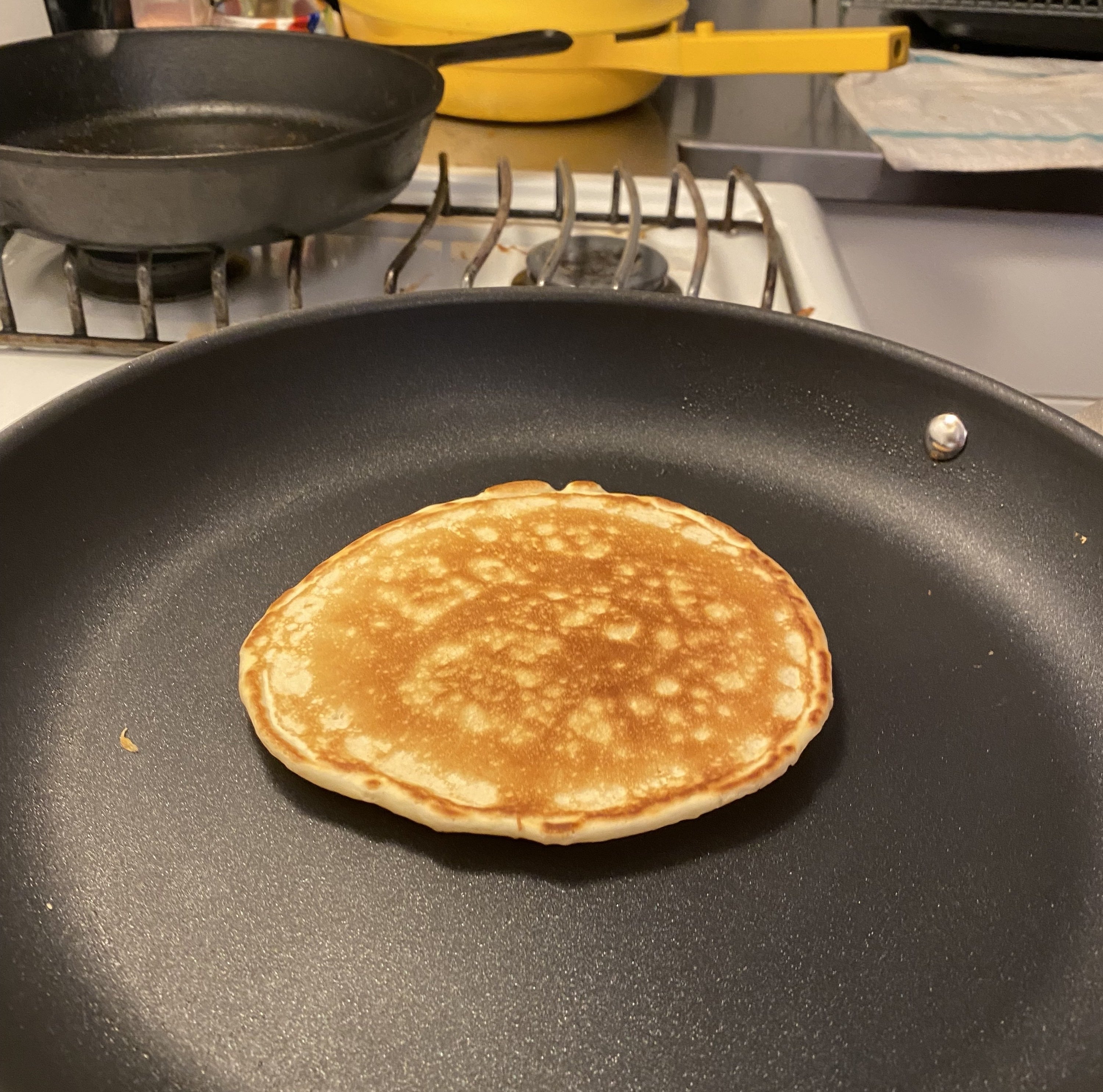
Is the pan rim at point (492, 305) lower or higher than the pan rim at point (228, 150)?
lower

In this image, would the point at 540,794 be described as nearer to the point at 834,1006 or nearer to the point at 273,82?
the point at 834,1006

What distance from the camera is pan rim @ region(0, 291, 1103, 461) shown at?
2.42 feet

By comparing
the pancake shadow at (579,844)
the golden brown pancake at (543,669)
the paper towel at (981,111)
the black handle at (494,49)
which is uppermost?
the black handle at (494,49)

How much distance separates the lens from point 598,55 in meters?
1.56

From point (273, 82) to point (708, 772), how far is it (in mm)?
1106

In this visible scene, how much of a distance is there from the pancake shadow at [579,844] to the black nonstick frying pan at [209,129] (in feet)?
1.85

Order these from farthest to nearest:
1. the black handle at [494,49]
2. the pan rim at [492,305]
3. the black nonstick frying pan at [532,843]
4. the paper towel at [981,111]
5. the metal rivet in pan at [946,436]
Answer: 1. the paper towel at [981,111]
2. the black handle at [494,49]
3. the metal rivet in pan at [946,436]
4. the pan rim at [492,305]
5. the black nonstick frying pan at [532,843]

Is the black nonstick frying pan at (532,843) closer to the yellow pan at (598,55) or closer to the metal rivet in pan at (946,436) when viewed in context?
the metal rivet in pan at (946,436)

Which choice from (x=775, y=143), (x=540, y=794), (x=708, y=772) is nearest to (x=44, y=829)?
(x=540, y=794)

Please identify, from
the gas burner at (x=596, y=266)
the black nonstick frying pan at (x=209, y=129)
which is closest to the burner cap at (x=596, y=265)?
the gas burner at (x=596, y=266)

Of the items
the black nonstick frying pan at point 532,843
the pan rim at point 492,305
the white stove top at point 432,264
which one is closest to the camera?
the black nonstick frying pan at point 532,843

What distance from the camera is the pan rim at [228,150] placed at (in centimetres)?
88

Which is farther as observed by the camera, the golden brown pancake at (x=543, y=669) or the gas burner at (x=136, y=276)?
the gas burner at (x=136, y=276)

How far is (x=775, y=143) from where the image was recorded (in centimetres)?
159
